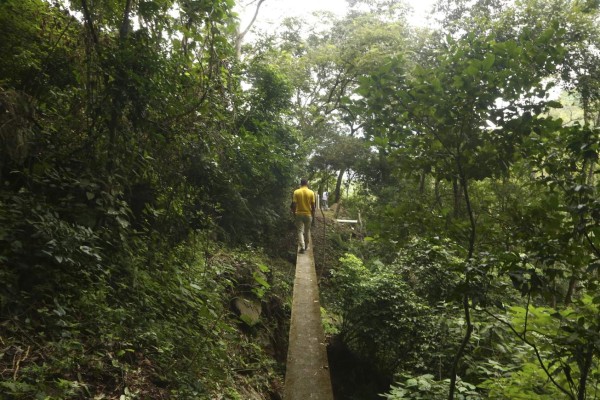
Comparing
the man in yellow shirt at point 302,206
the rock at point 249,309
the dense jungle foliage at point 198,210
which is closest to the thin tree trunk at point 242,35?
the man in yellow shirt at point 302,206

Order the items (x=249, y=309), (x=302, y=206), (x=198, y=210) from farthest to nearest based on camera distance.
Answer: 1. (x=302, y=206)
2. (x=249, y=309)
3. (x=198, y=210)

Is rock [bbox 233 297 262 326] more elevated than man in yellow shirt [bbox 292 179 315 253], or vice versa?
man in yellow shirt [bbox 292 179 315 253]

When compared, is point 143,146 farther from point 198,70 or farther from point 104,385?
point 104,385

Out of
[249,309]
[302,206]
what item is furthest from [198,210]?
[302,206]

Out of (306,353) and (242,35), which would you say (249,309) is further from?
(242,35)

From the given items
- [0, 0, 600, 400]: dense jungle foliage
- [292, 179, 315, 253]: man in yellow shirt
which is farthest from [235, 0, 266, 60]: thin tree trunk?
[0, 0, 600, 400]: dense jungle foliage

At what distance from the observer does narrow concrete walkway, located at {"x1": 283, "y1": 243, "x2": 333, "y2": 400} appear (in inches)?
158

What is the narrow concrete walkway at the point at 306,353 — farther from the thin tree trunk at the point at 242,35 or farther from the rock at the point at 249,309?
the thin tree trunk at the point at 242,35

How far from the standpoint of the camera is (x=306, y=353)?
4.77 m

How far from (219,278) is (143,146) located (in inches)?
103

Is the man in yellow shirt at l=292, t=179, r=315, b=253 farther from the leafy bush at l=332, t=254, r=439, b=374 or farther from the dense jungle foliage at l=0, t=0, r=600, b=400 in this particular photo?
the dense jungle foliage at l=0, t=0, r=600, b=400

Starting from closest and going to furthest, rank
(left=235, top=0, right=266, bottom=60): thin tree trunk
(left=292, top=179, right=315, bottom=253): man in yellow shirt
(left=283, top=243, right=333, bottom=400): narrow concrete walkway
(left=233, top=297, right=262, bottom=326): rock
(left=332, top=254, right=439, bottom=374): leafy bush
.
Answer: (left=283, top=243, right=333, bottom=400): narrow concrete walkway, (left=233, top=297, right=262, bottom=326): rock, (left=332, top=254, right=439, bottom=374): leafy bush, (left=292, top=179, right=315, bottom=253): man in yellow shirt, (left=235, top=0, right=266, bottom=60): thin tree trunk

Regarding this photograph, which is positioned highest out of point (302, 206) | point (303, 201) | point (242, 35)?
point (242, 35)

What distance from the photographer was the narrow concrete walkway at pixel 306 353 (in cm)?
401
